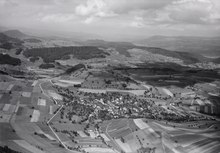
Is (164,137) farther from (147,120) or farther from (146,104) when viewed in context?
(146,104)

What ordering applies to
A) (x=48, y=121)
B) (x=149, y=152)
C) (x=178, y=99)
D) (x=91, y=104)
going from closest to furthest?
(x=149, y=152) → (x=48, y=121) → (x=91, y=104) → (x=178, y=99)

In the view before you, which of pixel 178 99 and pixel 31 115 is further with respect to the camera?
pixel 178 99

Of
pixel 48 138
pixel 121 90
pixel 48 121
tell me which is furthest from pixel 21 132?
pixel 121 90

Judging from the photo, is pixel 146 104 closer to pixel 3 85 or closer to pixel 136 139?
pixel 136 139

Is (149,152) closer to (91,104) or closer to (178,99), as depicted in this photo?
(91,104)

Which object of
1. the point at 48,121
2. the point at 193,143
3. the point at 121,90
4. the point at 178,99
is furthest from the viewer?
the point at 121,90

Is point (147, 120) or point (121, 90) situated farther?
point (121, 90)

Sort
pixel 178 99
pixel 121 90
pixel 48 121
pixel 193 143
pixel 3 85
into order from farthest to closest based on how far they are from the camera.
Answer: pixel 121 90 < pixel 178 99 < pixel 3 85 < pixel 48 121 < pixel 193 143

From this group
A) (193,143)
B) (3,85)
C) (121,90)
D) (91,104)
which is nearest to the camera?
(193,143)

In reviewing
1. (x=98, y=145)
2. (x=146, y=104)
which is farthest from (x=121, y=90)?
(x=98, y=145)
